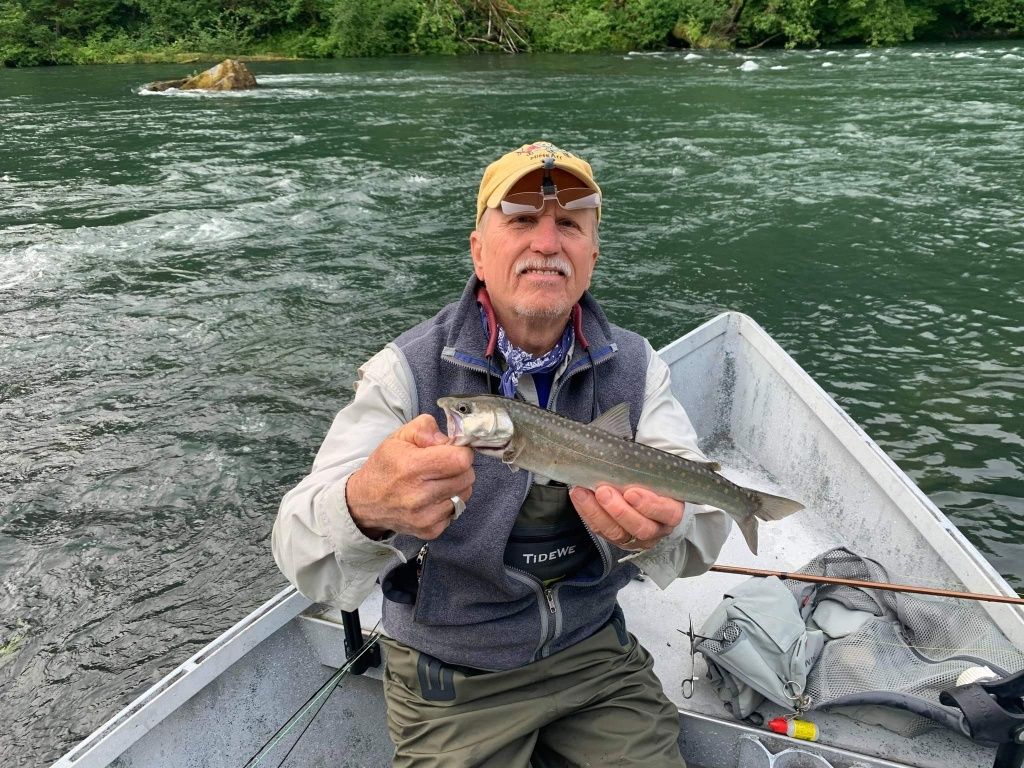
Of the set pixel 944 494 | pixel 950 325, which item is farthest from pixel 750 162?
pixel 944 494

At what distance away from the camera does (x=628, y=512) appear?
2.36 meters

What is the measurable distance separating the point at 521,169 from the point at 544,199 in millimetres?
135

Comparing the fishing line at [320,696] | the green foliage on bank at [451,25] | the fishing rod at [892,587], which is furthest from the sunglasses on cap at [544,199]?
the green foliage on bank at [451,25]

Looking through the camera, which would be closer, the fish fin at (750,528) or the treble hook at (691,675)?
the fish fin at (750,528)

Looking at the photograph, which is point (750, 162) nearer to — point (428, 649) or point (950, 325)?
point (950, 325)

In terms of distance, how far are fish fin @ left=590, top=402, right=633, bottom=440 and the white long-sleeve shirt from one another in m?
0.20

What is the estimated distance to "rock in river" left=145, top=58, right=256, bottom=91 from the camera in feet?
85.4

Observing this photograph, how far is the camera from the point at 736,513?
279 cm

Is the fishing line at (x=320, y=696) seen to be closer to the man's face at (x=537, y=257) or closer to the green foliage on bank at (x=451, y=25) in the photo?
the man's face at (x=537, y=257)

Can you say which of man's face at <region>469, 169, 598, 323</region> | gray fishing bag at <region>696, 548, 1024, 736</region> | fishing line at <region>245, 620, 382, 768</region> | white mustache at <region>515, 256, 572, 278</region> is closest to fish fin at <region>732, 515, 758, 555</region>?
gray fishing bag at <region>696, 548, 1024, 736</region>

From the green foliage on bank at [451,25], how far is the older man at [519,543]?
124 feet

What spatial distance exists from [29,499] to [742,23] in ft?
126

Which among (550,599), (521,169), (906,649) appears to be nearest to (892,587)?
(906,649)

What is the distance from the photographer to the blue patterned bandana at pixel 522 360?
9.46 feet
